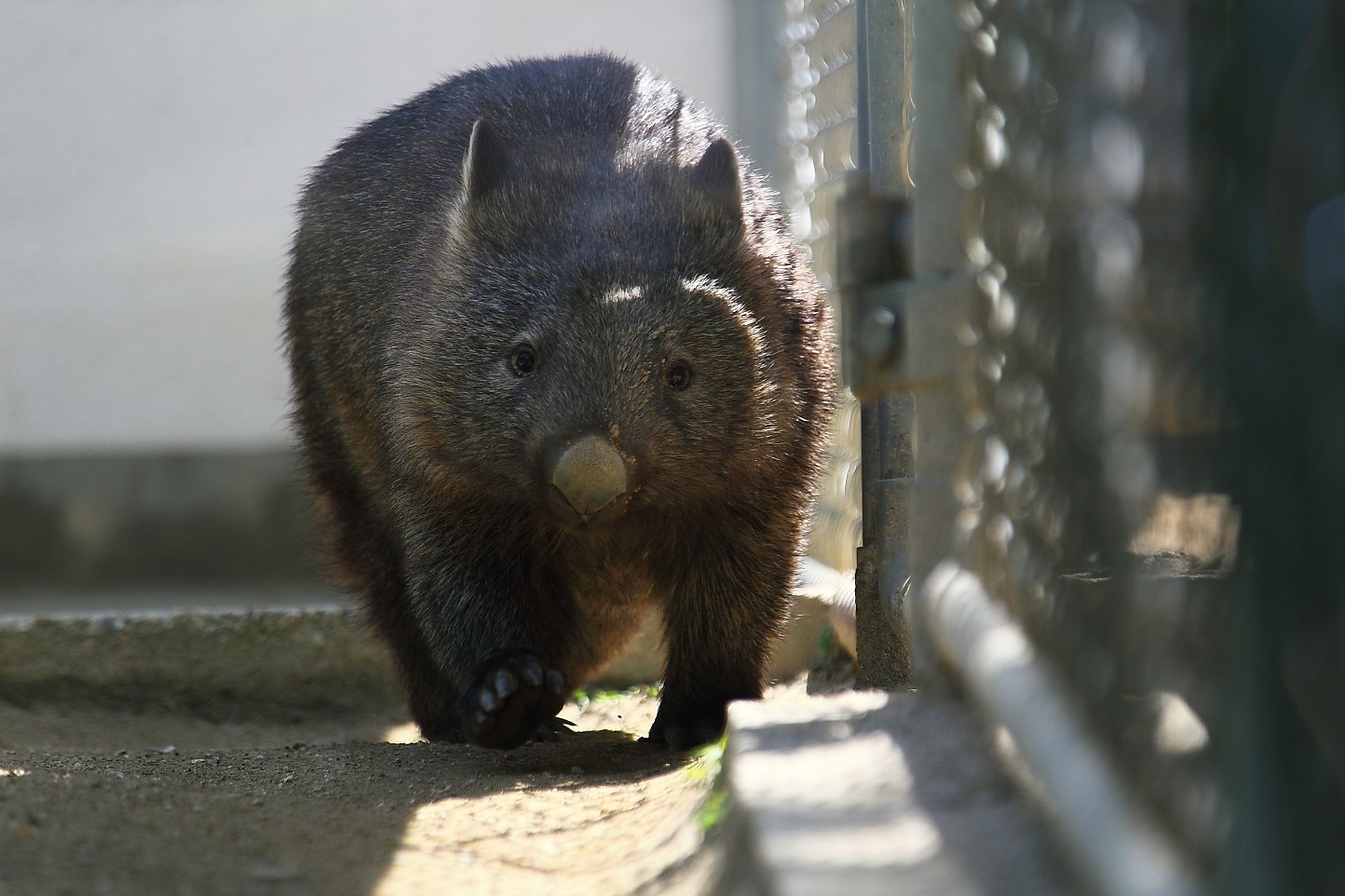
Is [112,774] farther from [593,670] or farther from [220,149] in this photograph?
[220,149]

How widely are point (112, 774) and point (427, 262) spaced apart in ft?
5.17

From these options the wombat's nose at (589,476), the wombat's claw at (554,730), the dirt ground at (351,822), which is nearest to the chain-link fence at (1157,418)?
the dirt ground at (351,822)

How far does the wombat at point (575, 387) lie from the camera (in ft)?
10.6

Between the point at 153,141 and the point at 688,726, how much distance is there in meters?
5.40

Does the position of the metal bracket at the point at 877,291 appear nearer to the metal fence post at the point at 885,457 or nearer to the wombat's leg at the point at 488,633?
the metal fence post at the point at 885,457

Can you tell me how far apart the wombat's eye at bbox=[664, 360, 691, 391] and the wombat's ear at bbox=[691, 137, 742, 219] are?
516mm

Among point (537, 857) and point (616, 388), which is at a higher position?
point (616, 388)

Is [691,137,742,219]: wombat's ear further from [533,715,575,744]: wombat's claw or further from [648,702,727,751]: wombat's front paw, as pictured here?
[533,715,575,744]: wombat's claw

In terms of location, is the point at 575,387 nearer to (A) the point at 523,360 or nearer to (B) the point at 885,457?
(A) the point at 523,360

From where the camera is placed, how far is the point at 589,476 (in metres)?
2.97

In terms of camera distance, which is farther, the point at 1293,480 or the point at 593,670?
the point at 593,670

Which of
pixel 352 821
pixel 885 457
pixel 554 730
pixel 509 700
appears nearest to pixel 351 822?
pixel 352 821

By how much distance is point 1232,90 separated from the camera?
3.49ft

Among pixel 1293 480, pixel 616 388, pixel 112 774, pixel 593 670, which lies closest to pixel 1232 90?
pixel 1293 480
